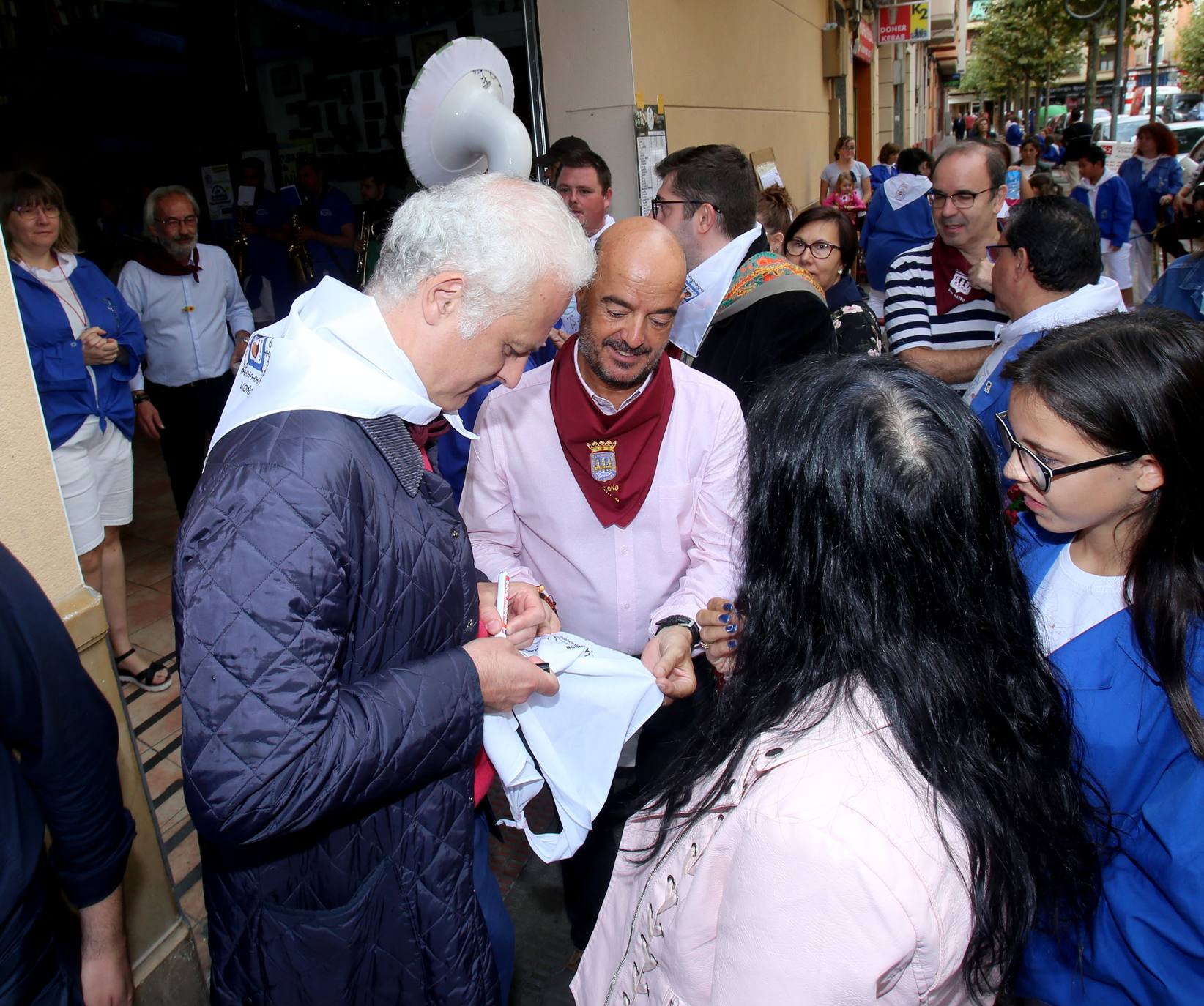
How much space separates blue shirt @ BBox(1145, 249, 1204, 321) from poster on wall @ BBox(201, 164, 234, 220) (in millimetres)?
7420

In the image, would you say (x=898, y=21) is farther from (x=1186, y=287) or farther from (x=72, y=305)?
(x=72, y=305)

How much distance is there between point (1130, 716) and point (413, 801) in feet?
3.91

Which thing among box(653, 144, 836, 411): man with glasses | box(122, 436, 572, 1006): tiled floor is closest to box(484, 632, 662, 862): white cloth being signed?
Result: box(122, 436, 572, 1006): tiled floor

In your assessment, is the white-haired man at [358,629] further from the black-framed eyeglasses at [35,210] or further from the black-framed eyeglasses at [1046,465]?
the black-framed eyeglasses at [35,210]

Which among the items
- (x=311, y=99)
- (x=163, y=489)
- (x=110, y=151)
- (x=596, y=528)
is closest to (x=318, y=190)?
(x=311, y=99)

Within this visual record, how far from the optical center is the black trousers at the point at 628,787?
7.55ft

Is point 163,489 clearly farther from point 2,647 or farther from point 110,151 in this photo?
point 2,647

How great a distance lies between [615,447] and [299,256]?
5333mm

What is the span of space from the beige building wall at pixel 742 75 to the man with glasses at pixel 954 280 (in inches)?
106

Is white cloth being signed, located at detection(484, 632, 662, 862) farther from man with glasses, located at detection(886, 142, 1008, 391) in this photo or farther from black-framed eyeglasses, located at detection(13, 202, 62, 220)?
black-framed eyeglasses, located at detection(13, 202, 62, 220)

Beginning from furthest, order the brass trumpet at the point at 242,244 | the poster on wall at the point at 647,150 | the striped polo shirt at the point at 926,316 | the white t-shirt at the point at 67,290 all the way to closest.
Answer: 1. the brass trumpet at the point at 242,244
2. the poster on wall at the point at 647,150
3. the white t-shirt at the point at 67,290
4. the striped polo shirt at the point at 926,316

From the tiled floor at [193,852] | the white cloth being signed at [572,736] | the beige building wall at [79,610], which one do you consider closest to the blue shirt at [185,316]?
the tiled floor at [193,852]

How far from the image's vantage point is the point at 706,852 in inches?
40.8

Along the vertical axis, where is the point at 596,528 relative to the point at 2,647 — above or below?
below
